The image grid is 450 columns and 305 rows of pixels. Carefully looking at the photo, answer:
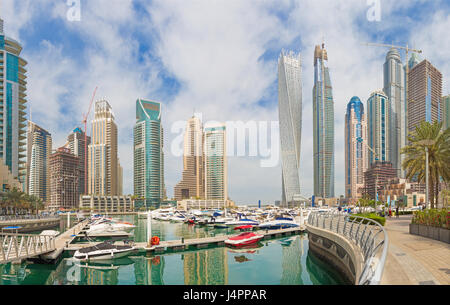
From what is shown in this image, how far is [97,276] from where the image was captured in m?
25.7

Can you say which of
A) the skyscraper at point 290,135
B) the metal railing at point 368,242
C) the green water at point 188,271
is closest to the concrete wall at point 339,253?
the metal railing at point 368,242

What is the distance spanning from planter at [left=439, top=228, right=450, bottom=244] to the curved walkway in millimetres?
509

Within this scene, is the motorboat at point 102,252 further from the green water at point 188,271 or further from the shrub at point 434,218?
the shrub at point 434,218

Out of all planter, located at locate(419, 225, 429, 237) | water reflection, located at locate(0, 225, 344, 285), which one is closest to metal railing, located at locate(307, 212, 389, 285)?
planter, located at locate(419, 225, 429, 237)

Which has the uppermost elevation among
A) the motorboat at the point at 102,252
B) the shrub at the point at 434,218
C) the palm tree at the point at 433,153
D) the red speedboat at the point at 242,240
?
the palm tree at the point at 433,153

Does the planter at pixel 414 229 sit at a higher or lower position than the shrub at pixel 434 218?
lower

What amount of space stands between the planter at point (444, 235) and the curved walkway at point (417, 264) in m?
0.51

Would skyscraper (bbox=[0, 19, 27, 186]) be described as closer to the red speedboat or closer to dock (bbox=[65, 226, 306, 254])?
dock (bbox=[65, 226, 306, 254])

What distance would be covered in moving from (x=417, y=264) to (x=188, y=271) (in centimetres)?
1955

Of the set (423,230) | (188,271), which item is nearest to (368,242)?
(423,230)

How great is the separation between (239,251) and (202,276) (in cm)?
1165

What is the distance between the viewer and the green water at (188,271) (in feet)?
77.8
